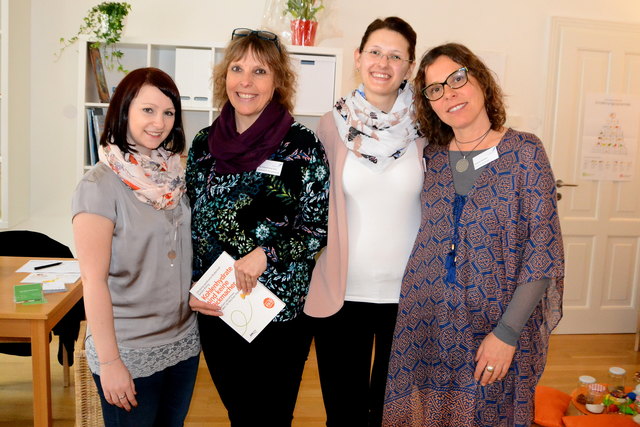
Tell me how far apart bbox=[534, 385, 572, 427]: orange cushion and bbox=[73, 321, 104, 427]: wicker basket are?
202 cm

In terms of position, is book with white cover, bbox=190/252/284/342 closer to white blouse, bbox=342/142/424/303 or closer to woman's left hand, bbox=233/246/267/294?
woman's left hand, bbox=233/246/267/294

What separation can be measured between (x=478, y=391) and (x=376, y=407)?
0.41 metres

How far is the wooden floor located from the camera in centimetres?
274

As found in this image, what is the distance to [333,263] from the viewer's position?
69.0 inches

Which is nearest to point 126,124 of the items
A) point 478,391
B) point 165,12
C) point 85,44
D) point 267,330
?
point 267,330

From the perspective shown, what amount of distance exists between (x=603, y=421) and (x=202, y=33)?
3.39 meters

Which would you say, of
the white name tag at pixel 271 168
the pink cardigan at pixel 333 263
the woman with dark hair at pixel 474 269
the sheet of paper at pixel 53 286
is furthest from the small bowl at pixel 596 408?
the sheet of paper at pixel 53 286

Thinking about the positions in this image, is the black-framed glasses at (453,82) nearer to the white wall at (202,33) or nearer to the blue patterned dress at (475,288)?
the blue patterned dress at (475,288)

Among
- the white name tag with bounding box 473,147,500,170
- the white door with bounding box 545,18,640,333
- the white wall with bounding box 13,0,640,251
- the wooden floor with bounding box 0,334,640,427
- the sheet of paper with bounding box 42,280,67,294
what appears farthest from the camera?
the white door with bounding box 545,18,640,333

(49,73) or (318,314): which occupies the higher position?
(49,73)

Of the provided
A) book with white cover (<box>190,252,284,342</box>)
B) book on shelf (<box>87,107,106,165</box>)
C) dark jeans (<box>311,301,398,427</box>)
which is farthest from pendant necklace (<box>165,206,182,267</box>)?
book on shelf (<box>87,107,106,165</box>)

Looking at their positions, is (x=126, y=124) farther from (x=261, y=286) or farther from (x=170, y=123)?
(x=261, y=286)

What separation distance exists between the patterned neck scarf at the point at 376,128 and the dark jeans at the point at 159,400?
86cm

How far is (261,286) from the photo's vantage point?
161 cm
